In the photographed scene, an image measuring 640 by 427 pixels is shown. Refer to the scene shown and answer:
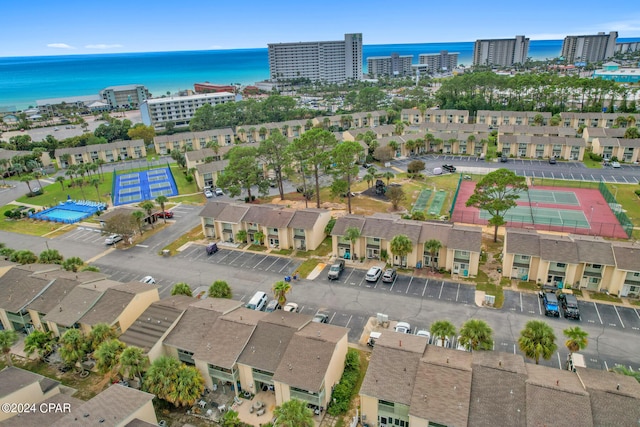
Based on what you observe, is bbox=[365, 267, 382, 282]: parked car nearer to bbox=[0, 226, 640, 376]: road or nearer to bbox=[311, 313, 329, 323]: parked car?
bbox=[0, 226, 640, 376]: road

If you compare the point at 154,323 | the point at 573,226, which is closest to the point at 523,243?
the point at 573,226

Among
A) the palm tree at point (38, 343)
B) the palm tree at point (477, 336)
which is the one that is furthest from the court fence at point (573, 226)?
the palm tree at point (38, 343)

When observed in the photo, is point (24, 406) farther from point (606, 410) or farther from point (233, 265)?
point (606, 410)

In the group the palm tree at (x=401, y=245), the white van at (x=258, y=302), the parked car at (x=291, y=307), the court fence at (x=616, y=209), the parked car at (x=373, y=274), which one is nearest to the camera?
the parked car at (x=291, y=307)

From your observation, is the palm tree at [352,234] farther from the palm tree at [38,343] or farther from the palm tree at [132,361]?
the palm tree at [38,343]

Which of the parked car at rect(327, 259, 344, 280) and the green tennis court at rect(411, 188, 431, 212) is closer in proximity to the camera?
the parked car at rect(327, 259, 344, 280)

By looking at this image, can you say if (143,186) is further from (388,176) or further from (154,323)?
(154,323)

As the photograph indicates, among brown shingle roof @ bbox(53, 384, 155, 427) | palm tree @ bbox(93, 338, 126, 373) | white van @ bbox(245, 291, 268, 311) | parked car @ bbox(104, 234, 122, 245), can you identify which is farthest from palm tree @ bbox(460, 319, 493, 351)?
parked car @ bbox(104, 234, 122, 245)
